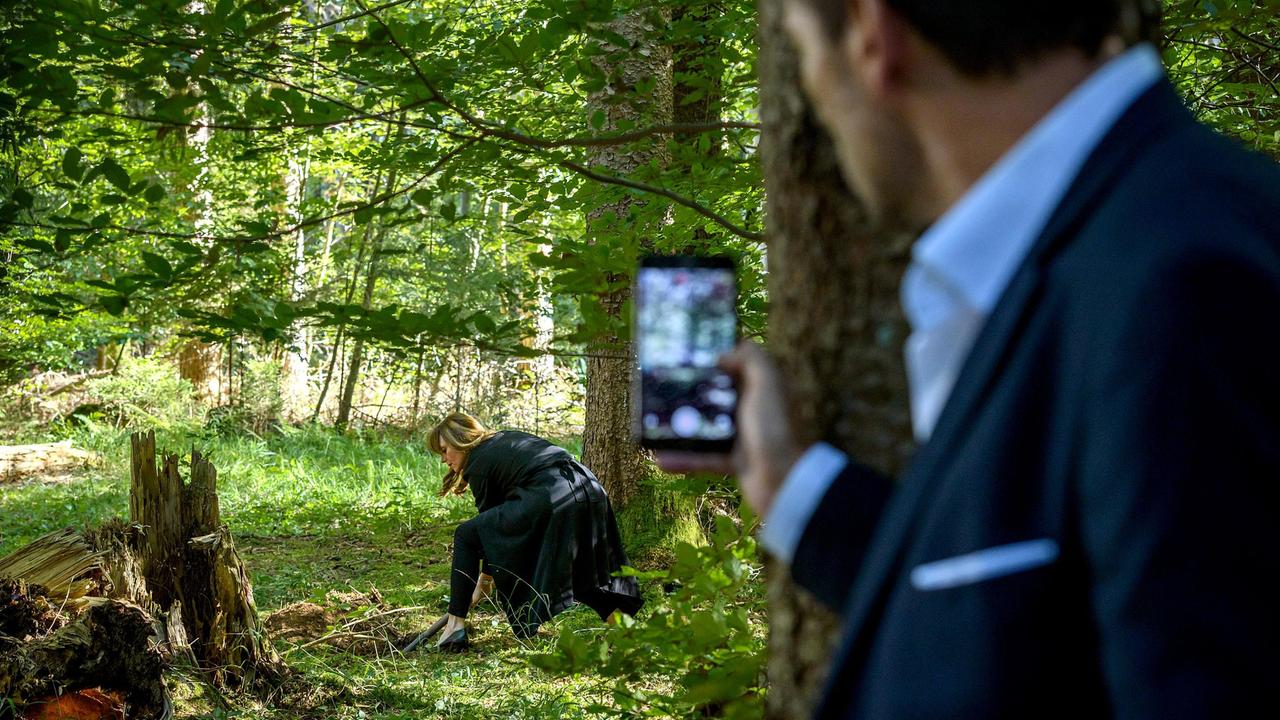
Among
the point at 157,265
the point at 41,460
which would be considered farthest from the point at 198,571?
the point at 41,460

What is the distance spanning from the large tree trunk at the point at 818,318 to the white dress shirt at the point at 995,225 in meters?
0.14

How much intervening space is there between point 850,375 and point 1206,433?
53 centimetres

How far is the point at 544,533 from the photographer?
7.00 meters

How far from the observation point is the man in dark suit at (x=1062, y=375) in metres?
0.68

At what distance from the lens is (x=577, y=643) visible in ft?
7.84

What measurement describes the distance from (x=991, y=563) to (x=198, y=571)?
5549 millimetres

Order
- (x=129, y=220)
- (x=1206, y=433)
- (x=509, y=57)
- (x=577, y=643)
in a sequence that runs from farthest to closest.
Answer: (x=129, y=220)
(x=509, y=57)
(x=577, y=643)
(x=1206, y=433)

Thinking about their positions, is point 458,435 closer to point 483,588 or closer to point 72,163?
point 483,588

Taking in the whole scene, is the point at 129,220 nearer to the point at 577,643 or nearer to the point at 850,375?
the point at 577,643

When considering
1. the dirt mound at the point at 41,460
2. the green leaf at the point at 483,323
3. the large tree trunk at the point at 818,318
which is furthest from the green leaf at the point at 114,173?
the dirt mound at the point at 41,460

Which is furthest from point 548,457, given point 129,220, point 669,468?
point 129,220

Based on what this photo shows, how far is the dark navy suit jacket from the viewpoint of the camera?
67 centimetres

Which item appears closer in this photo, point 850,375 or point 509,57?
point 850,375

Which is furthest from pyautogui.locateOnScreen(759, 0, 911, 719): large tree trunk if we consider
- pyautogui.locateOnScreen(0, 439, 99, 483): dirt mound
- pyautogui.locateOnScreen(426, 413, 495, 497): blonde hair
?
pyautogui.locateOnScreen(0, 439, 99, 483): dirt mound
